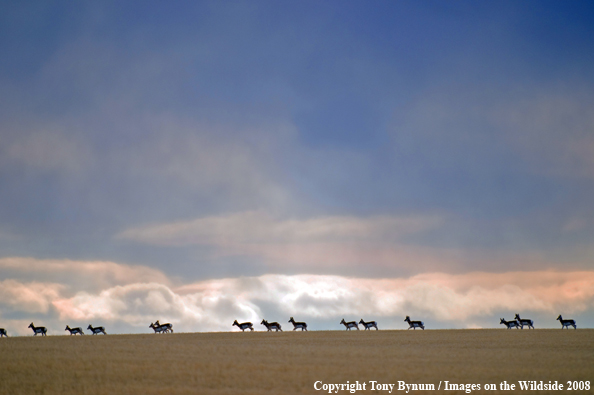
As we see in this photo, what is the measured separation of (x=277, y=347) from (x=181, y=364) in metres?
9.84

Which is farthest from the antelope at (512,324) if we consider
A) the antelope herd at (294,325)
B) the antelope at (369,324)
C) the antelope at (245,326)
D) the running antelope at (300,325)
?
the antelope at (245,326)

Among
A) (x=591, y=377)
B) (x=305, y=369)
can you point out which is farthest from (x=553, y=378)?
(x=305, y=369)

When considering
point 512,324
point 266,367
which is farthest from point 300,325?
point 266,367

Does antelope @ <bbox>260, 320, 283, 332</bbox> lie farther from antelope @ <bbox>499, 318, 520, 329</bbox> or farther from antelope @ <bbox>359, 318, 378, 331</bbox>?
antelope @ <bbox>499, 318, 520, 329</bbox>

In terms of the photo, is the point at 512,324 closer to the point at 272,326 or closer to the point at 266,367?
the point at 272,326

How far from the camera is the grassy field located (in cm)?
2388

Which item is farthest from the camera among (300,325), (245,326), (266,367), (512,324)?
(300,325)

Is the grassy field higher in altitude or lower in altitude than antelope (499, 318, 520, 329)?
lower

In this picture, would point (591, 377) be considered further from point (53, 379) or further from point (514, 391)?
point (53, 379)

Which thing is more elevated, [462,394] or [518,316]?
[518,316]

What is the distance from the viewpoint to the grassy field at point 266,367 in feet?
78.3

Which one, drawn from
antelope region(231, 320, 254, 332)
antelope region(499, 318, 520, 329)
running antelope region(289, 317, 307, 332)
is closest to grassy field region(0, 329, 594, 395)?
antelope region(499, 318, 520, 329)

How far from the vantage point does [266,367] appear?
88.9 ft

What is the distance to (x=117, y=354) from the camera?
33.3 m
